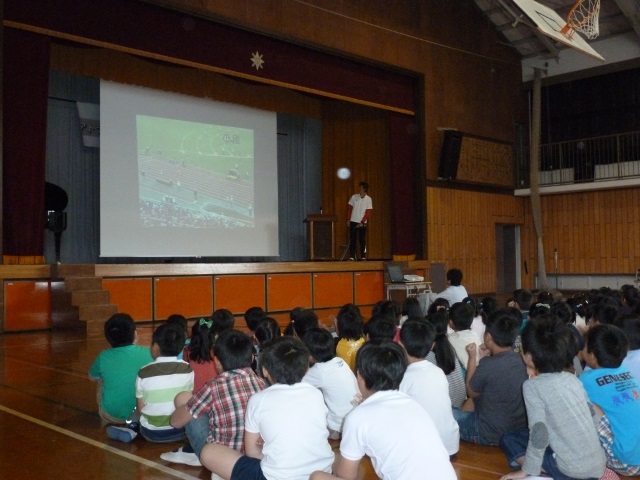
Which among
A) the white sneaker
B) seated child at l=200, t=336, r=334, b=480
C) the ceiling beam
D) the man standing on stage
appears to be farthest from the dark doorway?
seated child at l=200, t=336, r=334, b=480

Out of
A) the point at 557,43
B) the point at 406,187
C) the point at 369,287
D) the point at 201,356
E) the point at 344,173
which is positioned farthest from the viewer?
the point at 557,43

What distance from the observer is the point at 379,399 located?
75.9 inches

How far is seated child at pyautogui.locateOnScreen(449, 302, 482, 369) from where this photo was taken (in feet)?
12.4

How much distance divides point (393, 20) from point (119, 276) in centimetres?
674

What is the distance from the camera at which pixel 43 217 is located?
802 centimetres

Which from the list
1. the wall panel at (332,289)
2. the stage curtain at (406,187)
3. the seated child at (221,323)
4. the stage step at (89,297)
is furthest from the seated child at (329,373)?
the stage curtain at (406,187)

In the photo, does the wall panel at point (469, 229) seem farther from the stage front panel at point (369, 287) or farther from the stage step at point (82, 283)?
the stage step at point (82, 283)

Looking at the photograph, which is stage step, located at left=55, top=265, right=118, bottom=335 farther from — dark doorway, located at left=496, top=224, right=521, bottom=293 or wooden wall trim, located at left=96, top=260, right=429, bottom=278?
dark doorway, located at left=496, top=224, right=521, bottom=293

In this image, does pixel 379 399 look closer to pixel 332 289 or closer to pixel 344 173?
pixel 332 289

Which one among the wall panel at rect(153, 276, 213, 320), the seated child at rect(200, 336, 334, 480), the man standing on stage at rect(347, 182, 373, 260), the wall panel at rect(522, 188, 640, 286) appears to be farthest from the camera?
the wall panel at rect(522, 188, 640, 286)

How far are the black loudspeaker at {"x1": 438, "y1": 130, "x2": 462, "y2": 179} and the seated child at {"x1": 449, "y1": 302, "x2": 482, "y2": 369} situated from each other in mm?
8781


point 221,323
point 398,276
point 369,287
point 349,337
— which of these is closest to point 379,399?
point 349,337

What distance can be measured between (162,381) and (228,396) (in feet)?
1.96

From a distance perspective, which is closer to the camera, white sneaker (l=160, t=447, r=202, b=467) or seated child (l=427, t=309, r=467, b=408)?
white sneaker (l=160, t=447, r=202, b=467)
